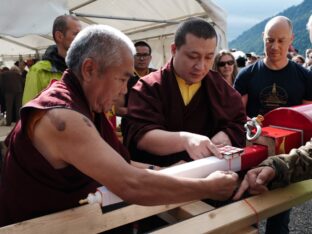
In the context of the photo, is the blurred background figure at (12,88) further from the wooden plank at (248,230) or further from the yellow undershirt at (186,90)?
the wooden plank at (248,230)

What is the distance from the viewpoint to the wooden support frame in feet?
3.04

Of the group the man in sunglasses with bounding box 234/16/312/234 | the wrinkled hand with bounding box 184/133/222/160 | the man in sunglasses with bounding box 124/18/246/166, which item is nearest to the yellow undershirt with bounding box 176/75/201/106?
the man in sunglasses with bounding box 124/18/246/166

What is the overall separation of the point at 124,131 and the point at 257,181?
673 mm

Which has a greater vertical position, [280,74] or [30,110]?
[280,74]

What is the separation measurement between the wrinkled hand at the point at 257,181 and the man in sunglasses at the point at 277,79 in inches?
40.7

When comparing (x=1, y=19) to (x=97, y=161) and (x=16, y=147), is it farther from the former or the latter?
(x=97, y=161)

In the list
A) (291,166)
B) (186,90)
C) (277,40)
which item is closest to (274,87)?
(277,40)

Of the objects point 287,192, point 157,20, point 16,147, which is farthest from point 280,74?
point 157,20

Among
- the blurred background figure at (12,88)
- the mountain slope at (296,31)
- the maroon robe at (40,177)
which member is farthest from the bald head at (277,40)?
the mountain slope at (296,31)

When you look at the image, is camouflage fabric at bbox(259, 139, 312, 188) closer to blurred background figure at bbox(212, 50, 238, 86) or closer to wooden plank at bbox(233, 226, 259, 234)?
wooden plank at bbox(233, 226, 259, 234)

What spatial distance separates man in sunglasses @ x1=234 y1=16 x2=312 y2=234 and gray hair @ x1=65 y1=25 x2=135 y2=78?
1395 millimetres

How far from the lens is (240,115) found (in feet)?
5.27

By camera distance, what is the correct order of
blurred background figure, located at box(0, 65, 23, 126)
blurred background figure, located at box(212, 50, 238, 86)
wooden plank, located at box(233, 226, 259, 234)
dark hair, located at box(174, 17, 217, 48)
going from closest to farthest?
1. wooden plank, located at box(233, 226, 259, 234)
2. dark hair, located at box(174, 17, 217, 48)
3. blurred background figure, located at box(212, 50, 238, 86)
4. blurred background figure, located at box(0, 65, 23, 126)

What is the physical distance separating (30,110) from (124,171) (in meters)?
0.33
